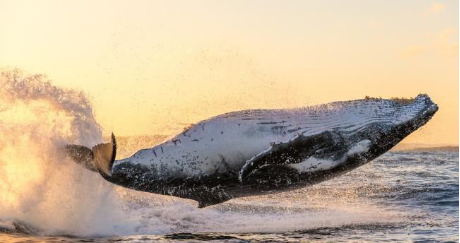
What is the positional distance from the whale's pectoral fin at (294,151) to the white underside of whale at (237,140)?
0.33 feet

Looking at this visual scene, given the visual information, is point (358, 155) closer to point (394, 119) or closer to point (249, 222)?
point (394, 119)

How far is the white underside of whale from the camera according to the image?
12.4m

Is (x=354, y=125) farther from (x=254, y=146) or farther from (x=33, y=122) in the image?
(x=33, y=122)

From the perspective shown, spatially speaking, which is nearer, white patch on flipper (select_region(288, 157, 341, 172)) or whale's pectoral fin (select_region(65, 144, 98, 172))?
white patch on flipper (select_region(288, 157, 341, 172))

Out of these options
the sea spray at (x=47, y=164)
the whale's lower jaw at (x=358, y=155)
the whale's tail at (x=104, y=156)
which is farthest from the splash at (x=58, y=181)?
the whale's lower jaw at (x=358, y=155)

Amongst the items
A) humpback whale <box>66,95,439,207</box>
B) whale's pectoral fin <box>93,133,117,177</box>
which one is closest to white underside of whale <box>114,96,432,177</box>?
humpback whale <box>66,95,439,207</box>

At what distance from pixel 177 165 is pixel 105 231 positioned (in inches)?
199

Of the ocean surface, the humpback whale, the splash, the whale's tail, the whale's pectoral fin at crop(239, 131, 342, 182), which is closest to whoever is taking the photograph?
the whale's tail

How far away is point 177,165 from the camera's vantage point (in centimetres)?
1251

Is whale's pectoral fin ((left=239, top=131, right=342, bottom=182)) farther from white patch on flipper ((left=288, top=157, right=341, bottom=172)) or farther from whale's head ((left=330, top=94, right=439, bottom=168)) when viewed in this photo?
whale's head ((left=330, top=94, right=439, bottom=168))

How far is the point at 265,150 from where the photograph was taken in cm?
1219

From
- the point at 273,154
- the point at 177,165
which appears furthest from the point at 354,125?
the point at 177,165

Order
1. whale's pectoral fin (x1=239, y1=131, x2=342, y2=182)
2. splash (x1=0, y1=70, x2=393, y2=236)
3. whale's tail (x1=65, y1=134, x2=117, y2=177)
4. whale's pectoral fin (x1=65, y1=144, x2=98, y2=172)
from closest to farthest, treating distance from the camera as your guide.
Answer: whale's tail (x1=65, y1=134, x2=117, y2=177)
whale's pectoral fin (x1=239, y1=131, x2=342, y2=182)
whale's pectoral fin (x1=65, y1=144, x2=98, y2=172)
splash (x1=0, y1=70, x2=393, y2=236)

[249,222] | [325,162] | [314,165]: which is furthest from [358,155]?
[249,222]
